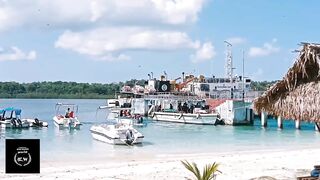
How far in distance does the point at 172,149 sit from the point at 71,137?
40.3 feet

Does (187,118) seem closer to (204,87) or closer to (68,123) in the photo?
(204,87)

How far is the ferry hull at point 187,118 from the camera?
65.4m

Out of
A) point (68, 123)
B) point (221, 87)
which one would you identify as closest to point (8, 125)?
point (68, 123)

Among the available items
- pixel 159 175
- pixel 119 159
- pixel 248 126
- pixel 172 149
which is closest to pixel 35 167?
pixel 159 175

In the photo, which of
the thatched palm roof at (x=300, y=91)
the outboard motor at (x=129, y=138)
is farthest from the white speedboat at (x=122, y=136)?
the thatched palm roof at (x=300, y=91)

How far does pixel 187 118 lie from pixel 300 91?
185 ft

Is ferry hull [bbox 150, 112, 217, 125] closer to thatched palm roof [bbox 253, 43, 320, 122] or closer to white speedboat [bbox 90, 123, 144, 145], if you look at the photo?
white speedboat [bbox 90, 123, 144, 145]

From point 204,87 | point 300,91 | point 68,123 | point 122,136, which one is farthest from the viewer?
point 204,87

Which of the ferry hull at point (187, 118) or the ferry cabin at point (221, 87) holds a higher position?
the ferry cabin at point (221, 87)

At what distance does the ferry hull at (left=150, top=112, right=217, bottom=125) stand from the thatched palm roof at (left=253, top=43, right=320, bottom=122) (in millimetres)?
53406

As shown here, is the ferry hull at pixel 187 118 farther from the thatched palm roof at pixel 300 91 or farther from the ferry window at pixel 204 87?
the thatched palm roof at pixel 300 91

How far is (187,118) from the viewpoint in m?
67.8

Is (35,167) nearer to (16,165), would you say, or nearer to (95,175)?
(16,165)

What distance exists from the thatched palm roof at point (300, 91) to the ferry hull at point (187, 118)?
5341 centimetres
